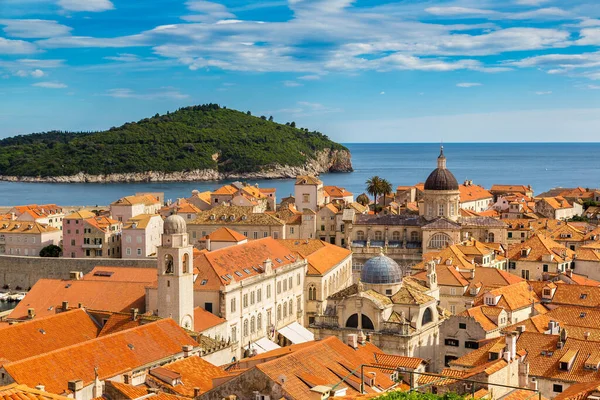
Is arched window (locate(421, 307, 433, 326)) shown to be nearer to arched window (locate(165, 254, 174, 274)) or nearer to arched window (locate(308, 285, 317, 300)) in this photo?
arched window (locate(165, 254, 174, 274))

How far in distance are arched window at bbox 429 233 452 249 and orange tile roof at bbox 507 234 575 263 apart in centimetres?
654

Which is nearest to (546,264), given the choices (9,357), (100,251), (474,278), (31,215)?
(474,278)

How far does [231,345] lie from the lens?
4303 cm

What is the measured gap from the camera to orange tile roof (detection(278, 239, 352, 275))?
6178 centimetres

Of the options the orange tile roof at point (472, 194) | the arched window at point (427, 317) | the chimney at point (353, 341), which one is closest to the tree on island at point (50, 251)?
the orange tile roof at point (472, 194)

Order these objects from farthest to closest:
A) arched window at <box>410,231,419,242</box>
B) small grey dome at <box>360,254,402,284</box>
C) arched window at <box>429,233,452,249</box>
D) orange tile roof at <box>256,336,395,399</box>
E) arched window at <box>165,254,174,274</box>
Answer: arched window at <box>410,231,419,242</box>
arched window at <box>429,233,452,249</box>
small grey dome at <box>360,254,402,284</box>
arched window at <box>165,254,174,274</box>
orange tile roof at <box>256,336,395,399</box>

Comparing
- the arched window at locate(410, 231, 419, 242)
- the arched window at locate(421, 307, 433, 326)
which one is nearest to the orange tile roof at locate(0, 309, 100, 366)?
the arched window at locate(421, 307, 433, 326)

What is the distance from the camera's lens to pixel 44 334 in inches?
1508

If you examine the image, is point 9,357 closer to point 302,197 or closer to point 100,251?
point 100,251

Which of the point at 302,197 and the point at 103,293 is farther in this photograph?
the point at 302,197

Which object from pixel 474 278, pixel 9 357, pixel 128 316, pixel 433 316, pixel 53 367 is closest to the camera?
pixel 53 367

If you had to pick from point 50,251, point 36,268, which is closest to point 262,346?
point 36,268

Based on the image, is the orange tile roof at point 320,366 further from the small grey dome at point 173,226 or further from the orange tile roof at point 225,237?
the orange tile roof at point 225,237

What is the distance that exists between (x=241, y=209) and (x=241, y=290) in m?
30.8
